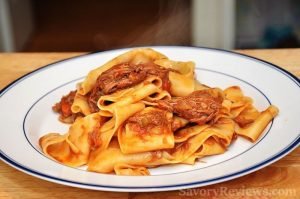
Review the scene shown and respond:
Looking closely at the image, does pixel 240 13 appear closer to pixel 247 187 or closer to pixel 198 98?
pixel 198 98

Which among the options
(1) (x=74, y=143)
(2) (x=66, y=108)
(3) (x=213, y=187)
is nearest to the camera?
(3) (x=213, y=187)

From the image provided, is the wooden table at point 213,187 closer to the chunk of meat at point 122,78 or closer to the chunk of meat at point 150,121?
the chunk of meat at point 150,121

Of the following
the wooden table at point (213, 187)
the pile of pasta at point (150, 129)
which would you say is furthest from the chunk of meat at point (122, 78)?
the wooden table at point (213, 187)

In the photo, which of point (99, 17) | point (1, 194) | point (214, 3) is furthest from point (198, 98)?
point (99, 17)

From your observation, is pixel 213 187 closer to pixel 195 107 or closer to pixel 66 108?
pixel 195 107

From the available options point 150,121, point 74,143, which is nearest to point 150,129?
point 150,121

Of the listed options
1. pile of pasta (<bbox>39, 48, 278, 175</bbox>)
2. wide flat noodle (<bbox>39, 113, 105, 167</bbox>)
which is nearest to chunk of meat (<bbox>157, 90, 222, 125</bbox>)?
pile of pasta (<bbox>39, 48, 278, 175</bbox>)

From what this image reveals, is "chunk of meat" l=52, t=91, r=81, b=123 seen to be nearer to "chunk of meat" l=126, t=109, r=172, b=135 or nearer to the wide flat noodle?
the wide flat noodle
